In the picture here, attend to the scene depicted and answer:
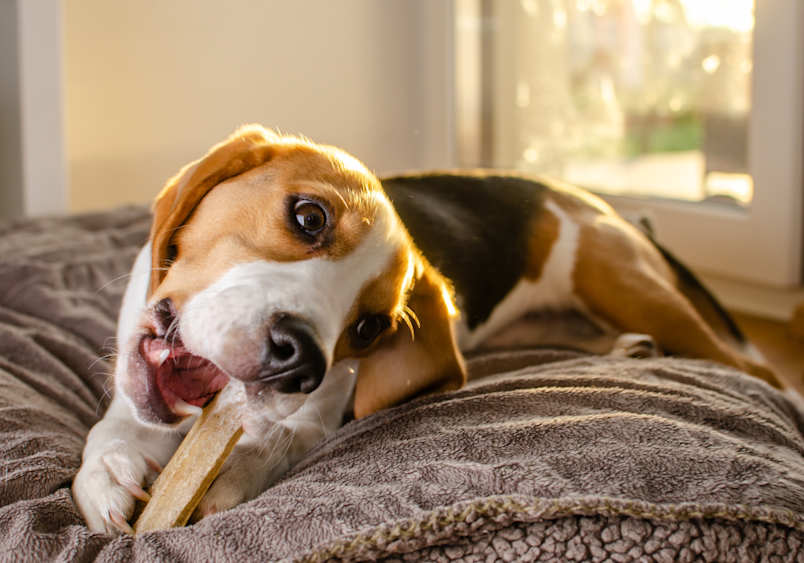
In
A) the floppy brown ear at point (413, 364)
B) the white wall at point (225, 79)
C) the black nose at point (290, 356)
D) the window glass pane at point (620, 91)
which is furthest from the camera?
the window glass pane at point (620, 91)

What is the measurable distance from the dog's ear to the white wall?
3.97 ft

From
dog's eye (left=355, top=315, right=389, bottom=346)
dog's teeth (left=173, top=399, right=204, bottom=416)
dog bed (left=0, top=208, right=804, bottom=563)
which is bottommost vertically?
dog bed (left=0, top=208, right=804, bottom=563)

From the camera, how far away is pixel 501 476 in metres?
1.20

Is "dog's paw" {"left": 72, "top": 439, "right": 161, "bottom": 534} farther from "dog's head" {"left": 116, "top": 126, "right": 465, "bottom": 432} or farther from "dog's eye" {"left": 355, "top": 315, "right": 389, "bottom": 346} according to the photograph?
"dog's eye" {"left": 355, "top": 315, "right": 389, "bottom": 346}

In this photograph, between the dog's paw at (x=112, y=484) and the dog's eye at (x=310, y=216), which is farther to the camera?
the dog's eye at (x=310, y=216)

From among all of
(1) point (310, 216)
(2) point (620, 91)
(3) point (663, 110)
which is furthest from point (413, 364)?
(2) point (620, 91)

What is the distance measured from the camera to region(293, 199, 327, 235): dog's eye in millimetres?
1435

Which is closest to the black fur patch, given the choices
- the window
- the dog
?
the dog

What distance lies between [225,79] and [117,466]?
2.29 metres

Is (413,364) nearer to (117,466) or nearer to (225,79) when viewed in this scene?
(117,466)

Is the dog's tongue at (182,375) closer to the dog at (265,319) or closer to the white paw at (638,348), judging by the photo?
the dog at (265,319)

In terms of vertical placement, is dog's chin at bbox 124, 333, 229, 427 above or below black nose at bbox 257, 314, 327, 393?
below

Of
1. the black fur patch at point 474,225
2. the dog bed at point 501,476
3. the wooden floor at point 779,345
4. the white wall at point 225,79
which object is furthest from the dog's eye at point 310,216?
the wooden floor at point 779,345

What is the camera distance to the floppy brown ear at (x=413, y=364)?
1.63 m
